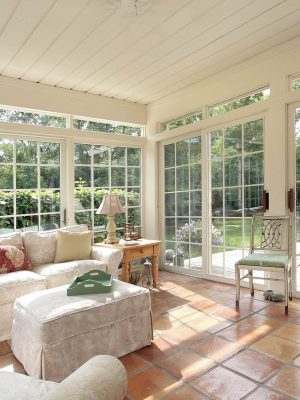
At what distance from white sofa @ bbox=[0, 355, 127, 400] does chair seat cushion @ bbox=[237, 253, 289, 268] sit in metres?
2.30

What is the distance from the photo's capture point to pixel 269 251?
3457 millimetres

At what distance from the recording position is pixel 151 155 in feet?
16.3

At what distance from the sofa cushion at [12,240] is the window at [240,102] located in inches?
108

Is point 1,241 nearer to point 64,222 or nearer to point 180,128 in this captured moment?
point 64,222

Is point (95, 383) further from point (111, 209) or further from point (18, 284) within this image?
point (111, 209)

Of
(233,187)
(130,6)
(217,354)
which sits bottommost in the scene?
(217,354)

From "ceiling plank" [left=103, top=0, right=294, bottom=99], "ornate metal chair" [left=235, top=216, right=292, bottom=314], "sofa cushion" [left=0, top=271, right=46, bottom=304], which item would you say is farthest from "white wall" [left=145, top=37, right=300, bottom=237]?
"sofa cushion" [left=0, top=271, right=46, bottom=304]

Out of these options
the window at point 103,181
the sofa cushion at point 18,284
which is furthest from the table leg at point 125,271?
the window at point 103,181

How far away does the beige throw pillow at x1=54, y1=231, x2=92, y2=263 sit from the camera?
346 cm

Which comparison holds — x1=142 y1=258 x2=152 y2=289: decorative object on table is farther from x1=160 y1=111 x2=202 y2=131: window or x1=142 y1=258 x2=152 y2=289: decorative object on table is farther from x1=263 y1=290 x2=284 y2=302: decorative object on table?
x1=160 y1=111 x2=202 y2=131: window

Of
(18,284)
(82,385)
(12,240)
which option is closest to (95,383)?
(82,385)

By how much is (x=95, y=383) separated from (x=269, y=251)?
2947 mm

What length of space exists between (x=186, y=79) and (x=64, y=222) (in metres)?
2.46

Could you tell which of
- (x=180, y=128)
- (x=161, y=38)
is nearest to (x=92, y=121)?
(x=180, y=128)
